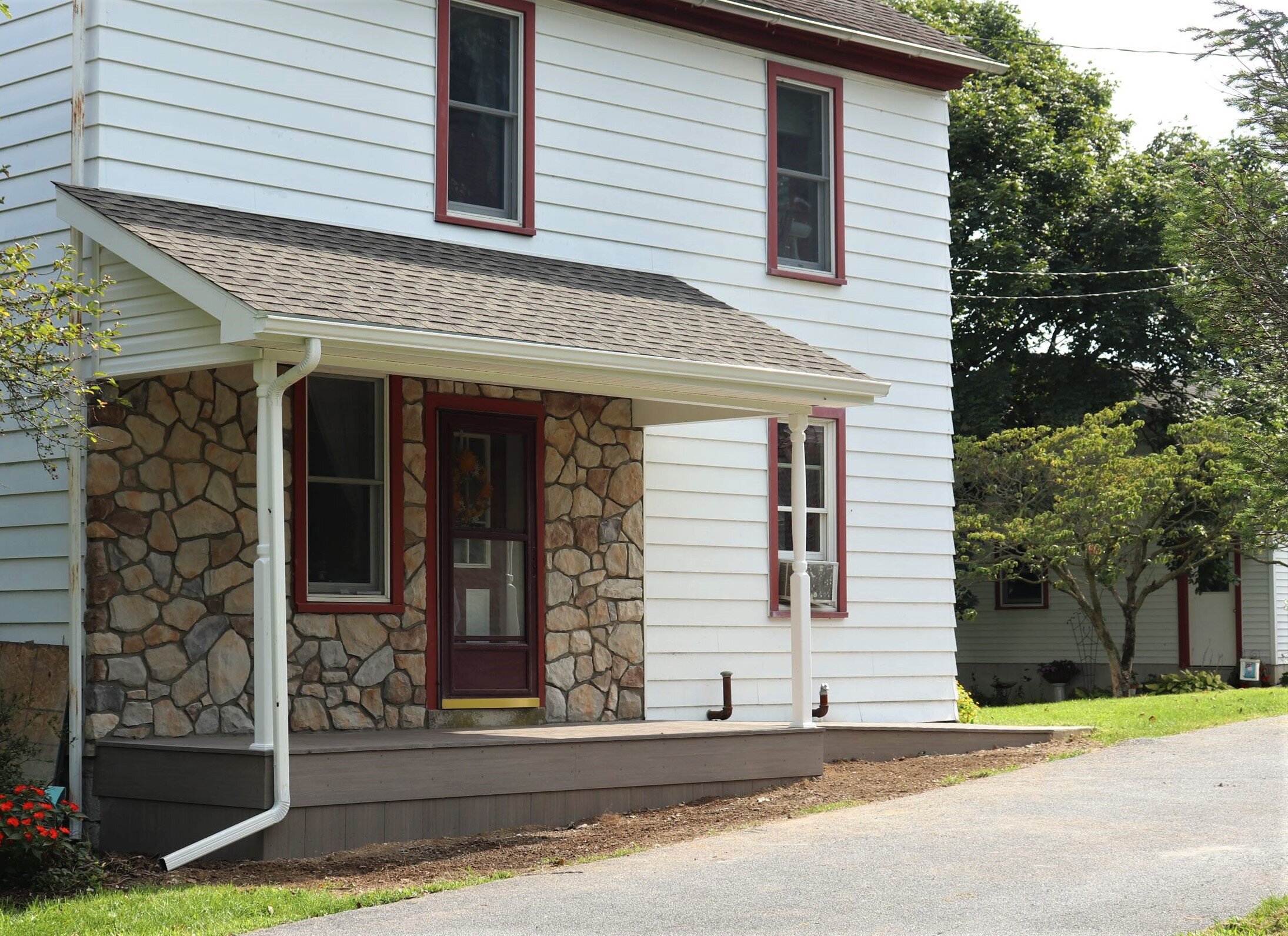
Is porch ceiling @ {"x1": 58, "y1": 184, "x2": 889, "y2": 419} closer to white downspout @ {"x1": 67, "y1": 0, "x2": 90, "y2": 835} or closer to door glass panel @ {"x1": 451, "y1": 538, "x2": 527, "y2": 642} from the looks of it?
white downspout @ {"x1": 67, "y1": 0, "x2": 90, "y2": 835}

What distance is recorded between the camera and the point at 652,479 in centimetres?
1281

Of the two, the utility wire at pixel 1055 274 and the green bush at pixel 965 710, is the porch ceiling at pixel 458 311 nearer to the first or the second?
the green bush at pixel 965 710

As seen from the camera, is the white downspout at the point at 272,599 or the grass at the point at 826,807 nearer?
the white downspout at the point at 272,599

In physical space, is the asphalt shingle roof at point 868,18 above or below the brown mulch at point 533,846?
above

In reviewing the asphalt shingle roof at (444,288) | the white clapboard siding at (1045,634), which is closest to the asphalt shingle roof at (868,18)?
the asphalt shingle roof at (444,288)

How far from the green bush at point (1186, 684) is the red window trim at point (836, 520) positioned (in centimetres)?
1147

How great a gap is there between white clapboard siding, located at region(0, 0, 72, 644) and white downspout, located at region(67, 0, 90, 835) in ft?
0.39

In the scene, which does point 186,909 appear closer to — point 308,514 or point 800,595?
point 308,514

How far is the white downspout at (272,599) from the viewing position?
28.3 feet

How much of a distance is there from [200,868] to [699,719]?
16.8ft

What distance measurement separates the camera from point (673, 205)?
1328 cm

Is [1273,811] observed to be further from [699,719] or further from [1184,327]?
[1184,327]

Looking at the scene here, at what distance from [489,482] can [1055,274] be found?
764 inches

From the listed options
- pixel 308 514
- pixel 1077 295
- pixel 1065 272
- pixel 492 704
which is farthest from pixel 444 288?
pixel 1077 295
